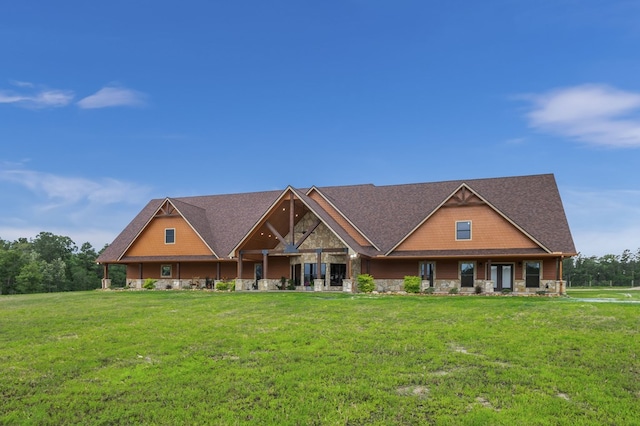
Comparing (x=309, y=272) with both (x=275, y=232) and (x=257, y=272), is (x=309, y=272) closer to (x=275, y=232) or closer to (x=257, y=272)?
(x=257, y=272)

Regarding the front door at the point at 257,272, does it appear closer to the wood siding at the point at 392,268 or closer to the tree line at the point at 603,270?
the wood siding at the point at 392,268

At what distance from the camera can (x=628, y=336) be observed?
1305 cm

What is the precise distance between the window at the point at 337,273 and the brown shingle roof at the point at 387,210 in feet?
7.56

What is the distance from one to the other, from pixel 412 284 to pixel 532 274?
743cm

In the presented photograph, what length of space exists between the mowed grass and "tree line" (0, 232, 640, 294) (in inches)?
1912

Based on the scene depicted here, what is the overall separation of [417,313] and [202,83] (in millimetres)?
19128

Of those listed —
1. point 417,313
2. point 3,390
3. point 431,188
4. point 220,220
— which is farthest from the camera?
point 220,220

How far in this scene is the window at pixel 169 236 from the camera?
120 feet

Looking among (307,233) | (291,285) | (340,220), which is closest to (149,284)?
(291,285)

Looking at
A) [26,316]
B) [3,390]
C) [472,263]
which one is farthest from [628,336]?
[26,316]

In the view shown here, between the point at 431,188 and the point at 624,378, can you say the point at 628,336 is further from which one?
the point at 431,188

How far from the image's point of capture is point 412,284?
28750mm

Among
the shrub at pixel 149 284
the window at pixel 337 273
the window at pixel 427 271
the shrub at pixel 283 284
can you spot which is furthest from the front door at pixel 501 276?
the shrub at pixel 149 284

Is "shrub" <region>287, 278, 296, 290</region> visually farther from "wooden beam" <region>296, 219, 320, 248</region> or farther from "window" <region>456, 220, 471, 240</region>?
"window" <region>456, 220, 471, 240</region>
